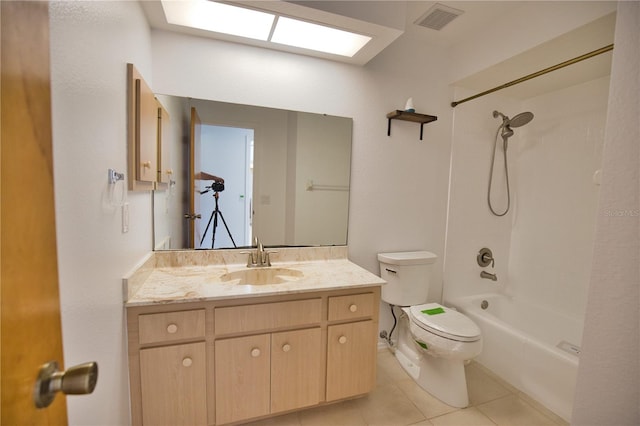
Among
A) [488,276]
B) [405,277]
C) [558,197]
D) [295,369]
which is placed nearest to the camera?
[295,369]

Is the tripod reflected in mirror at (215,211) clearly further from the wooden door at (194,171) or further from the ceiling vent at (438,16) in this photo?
the ceiling vent at (438,16)

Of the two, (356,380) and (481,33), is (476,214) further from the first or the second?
(356,380)

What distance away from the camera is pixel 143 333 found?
4.16 feet

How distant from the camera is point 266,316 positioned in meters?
1.45

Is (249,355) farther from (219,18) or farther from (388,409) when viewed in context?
(219,18)

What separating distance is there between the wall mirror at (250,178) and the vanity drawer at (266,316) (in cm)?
58

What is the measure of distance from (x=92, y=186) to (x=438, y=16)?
2207 mm

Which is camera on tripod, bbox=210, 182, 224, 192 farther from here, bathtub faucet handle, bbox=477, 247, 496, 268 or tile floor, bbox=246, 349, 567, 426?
bathtub faucet handle, bbox=477, 247, 496, 268

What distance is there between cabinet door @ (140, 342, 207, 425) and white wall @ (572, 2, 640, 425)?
1.58 metres

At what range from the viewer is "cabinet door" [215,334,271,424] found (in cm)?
139

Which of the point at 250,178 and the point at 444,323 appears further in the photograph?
the point at 250,178

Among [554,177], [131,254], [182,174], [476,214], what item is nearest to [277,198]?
[182,174]

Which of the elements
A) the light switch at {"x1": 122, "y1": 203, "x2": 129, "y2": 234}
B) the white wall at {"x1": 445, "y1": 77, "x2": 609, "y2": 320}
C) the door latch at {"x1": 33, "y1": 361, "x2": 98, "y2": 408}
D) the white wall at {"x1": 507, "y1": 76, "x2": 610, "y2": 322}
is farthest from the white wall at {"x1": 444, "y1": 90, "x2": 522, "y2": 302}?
the door latch at {"x1": 33, "y1": 361, "x2": 98, "y2": 408}

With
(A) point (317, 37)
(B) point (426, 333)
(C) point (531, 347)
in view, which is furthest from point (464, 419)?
(A) point (317, 37)
